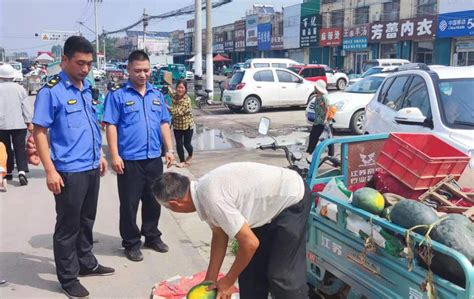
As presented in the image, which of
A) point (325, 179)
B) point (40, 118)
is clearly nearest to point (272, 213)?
point (325, 179)

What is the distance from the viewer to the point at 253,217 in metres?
2.40

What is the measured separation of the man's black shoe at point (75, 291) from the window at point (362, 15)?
32834 mm

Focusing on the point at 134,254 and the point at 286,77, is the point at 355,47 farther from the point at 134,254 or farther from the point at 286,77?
the point at 134,254

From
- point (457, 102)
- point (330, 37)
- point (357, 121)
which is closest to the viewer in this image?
point (457, 102)

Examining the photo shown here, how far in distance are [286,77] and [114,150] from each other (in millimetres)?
13303

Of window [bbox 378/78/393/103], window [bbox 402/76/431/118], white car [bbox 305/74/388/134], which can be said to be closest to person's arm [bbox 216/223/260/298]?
window [bbox 402/76/431/118]

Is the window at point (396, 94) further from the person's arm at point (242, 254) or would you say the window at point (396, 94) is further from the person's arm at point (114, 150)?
the person's arm at point (242, 254)

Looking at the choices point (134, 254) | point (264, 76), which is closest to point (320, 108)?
point (134, 254)

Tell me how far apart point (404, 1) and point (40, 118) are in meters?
29.6

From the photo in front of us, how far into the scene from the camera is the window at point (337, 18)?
35366mm

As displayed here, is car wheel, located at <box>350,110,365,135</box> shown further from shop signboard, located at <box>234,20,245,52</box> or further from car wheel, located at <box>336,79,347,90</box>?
shop signboard, located at <box>234,20,245,52</box>

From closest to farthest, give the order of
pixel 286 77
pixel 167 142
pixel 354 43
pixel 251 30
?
pixel 167 142, pixel 286 77, pixel 354 43, pixel 251 30

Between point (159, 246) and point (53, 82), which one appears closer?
point (53, 82)

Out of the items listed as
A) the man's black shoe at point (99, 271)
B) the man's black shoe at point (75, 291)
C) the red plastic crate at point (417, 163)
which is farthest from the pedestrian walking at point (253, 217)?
the man's black shoe at point (99, 271)
